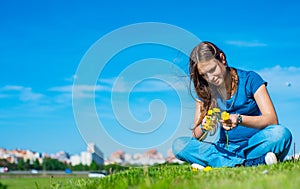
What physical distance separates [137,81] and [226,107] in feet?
3.53

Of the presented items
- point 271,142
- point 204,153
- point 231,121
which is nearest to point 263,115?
point 271,142

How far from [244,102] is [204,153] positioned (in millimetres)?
769

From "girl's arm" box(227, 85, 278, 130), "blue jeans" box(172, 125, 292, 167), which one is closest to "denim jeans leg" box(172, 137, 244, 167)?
"blue jeans" box(172, 125, 292, 167)

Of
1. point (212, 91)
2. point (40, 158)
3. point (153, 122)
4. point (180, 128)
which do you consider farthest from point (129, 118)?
point (40, 158)

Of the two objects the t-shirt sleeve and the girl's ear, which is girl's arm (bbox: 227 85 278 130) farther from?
the girl's ear

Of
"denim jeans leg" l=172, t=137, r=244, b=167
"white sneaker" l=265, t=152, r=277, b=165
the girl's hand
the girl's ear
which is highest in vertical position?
the girl's ear

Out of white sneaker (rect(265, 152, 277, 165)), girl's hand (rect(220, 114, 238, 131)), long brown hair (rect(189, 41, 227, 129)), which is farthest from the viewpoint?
long brown hair (rect(189, 41, 227, 129))

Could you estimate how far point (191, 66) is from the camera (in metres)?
5.21

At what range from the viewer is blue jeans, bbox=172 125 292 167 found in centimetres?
492

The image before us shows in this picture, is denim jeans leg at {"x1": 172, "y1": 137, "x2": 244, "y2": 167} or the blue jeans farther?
denim jeans leg at {"x1": 172, "y1": 137, "x2": 244, "y2": 167}

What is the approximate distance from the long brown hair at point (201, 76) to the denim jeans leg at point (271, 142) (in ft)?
2.05

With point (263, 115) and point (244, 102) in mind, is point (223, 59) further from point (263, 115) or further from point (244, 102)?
point (263, 115)

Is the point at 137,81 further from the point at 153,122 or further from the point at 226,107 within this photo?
the point at 226,107

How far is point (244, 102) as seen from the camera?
5.20m
